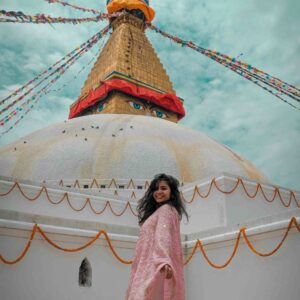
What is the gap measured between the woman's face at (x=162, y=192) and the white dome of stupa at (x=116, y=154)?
7258 mm

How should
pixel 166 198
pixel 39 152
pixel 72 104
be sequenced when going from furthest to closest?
1. pixel 72 104
2. pixel 39 152
3. pixel 166 198

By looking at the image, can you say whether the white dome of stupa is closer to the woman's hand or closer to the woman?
the woman

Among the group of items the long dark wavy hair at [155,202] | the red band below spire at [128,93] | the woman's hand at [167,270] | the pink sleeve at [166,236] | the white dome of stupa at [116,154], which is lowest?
the woman's hand at [167,270]

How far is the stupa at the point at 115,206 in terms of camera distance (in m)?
4.63

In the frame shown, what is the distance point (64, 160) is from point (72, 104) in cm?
1093

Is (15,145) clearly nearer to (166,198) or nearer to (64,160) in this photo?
(64,160)

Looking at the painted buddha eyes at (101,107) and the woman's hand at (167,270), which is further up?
the painted buddha eyes at (101,107)

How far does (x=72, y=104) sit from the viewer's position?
21.0 metres

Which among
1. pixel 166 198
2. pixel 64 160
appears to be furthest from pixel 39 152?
pixel 166 198

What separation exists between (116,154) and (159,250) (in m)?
8.24

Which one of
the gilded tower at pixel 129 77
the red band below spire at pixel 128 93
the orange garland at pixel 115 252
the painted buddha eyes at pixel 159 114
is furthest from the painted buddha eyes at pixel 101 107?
the orange garland at pixel 115 252

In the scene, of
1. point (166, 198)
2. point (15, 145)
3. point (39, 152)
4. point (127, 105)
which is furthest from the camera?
point (127, 105)

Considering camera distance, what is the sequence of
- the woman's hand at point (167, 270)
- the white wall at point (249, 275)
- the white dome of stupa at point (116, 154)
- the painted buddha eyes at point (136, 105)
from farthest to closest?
the painted buddha eyes at point (136, 105) → the white dome of stupa at point (116, 154) → the white wall at point (249, 275) → the woman's hand at point (167, 270)

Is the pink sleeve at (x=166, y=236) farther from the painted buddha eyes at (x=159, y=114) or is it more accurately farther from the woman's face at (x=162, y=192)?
the painted buddha eyes at (x=159, y=114)
